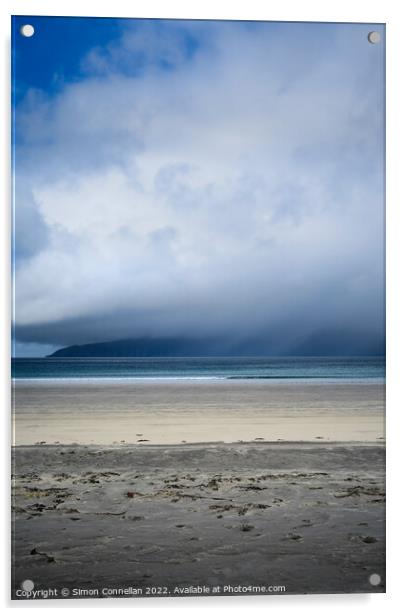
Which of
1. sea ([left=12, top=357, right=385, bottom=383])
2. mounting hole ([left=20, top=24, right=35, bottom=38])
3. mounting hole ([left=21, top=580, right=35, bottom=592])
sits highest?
mounting hole ([left=20, top=24, right=35, bottom=38])

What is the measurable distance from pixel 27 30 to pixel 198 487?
2.18m

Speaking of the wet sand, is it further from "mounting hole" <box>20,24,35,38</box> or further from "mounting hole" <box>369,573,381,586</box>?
"mounting hole" <box>20,24,35,38</box>

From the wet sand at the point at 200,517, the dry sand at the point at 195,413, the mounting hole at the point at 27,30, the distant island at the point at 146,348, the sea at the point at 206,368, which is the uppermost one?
the mounting hole at the point at 27,30

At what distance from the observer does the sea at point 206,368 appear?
107 inches

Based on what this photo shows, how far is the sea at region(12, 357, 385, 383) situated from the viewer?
272 cm

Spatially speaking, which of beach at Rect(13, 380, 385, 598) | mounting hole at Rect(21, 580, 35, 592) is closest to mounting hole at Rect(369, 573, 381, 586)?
beach at Rect(13, 380, 385, 598)

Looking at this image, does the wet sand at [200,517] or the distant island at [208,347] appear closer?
the wet sand at [200,517]

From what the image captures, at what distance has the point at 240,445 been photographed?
275 centimetres

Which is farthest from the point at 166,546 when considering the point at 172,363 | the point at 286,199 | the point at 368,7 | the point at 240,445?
the point at 368,7

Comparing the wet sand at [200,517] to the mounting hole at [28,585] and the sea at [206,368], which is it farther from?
the sea at [206,368]

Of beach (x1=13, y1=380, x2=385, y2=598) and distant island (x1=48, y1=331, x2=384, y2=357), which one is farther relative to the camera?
distant island (x1=48, y1=331, x2=384, y2=357)

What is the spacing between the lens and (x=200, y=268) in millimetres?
2775

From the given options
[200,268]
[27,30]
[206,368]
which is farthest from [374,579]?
[27,30]

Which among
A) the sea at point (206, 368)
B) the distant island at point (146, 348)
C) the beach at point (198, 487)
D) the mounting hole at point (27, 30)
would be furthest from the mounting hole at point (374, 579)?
the mounting hole at point (27, 30)
